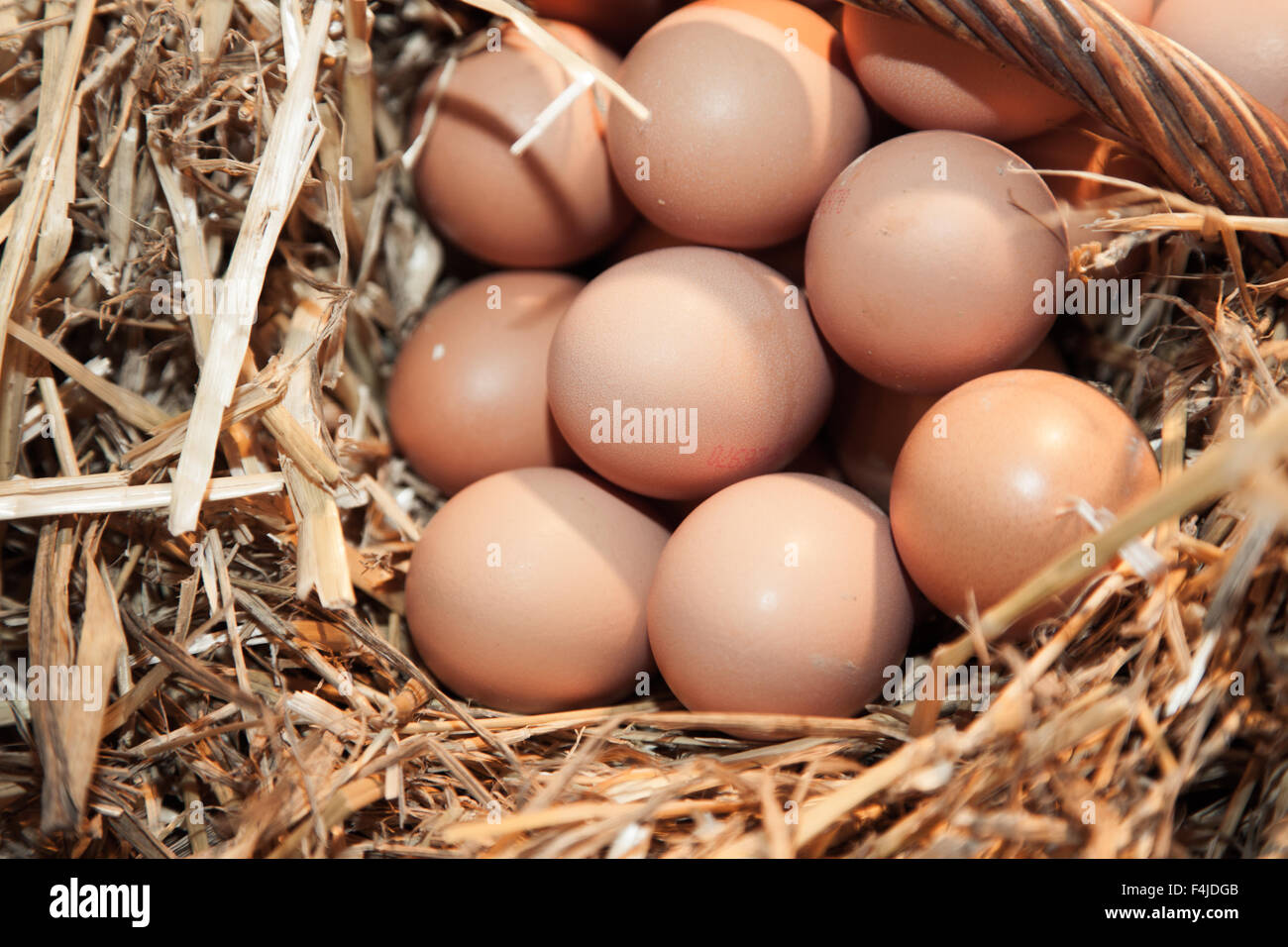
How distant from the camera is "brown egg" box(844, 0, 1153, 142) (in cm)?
109

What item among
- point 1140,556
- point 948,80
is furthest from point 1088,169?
point 1140,556

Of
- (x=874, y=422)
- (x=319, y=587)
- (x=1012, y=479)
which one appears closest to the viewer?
(x=1012, y=479)

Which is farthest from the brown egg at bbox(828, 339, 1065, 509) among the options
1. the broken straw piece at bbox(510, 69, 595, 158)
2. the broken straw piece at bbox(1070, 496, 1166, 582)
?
the broken straw piece at bbox(510, 69, 595, 158)

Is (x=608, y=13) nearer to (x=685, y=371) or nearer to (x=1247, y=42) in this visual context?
(x=685, y=371)

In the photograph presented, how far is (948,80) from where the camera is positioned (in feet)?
3.62

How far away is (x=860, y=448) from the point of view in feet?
4.20

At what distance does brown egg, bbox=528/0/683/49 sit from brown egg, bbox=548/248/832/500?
1.28ft

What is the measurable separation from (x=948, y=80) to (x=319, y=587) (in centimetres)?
87

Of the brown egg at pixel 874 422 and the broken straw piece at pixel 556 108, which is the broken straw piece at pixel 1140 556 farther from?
the broken straw piece at pixel 556 108

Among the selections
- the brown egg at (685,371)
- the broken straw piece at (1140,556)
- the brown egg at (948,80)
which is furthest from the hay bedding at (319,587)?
the brown egg at (685,371)

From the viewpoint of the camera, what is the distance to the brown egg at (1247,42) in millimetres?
1076
